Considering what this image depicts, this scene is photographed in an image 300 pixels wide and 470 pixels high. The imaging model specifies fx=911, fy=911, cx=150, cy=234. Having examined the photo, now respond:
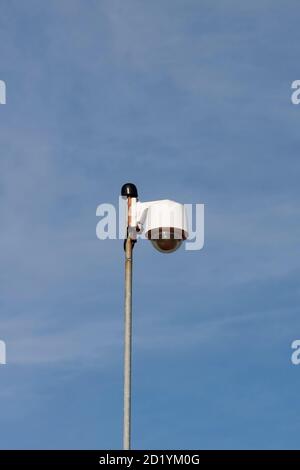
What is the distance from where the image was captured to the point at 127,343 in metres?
15.0

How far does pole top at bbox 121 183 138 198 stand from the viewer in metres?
16.1

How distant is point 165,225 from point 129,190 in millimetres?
943

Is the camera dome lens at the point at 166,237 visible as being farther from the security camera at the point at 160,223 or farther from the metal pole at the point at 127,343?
the metal pole at the point at 127,343

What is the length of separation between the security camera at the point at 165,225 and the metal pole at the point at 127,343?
1.42 ft

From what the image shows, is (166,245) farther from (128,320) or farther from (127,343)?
(127,343)

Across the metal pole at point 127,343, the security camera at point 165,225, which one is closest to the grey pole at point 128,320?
the metal pole at point 127,343

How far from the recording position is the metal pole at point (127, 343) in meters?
14.6

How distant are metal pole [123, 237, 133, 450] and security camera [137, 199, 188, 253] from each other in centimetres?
43

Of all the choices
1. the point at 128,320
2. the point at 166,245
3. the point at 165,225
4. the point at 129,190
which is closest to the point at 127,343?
the point at 128,320
